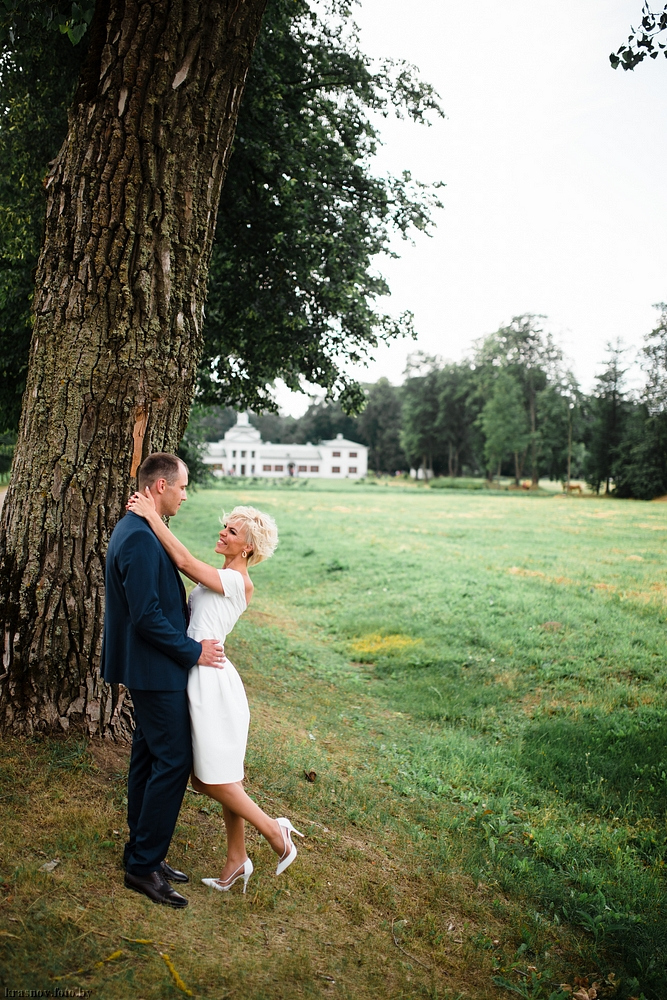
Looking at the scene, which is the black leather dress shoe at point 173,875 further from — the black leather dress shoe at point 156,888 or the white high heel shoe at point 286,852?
the white high heel shoe at point 286,852

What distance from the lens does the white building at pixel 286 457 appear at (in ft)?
321

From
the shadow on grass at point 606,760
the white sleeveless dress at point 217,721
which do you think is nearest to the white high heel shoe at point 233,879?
the white sleeveless dress at point 217,721

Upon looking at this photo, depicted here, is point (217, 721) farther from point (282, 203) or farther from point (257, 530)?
point (282, 203)

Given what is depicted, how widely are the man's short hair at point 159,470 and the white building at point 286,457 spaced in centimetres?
9240

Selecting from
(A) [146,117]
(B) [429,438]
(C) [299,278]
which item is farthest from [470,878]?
(B) [429,438]

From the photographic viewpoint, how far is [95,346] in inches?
183

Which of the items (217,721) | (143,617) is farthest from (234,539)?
(217,721)

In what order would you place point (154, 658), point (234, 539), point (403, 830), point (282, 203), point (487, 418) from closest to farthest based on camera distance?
point (154, 658)
point (234, 539)
point (403, 830)
point (282, 203)
point (487, 418)

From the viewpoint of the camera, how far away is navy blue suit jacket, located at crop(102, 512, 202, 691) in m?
3.30

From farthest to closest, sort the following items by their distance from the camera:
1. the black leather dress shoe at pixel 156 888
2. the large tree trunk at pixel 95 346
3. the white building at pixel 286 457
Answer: the white building at pixel 286 457
the large tree trunk at pixel 95 346
the black leather dress shoe at pixel 156 888

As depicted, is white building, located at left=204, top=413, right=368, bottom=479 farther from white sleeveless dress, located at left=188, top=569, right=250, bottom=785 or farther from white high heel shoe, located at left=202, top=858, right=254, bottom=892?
white sleeveless dress, located at left=188, top=569, right=250, bottom=785

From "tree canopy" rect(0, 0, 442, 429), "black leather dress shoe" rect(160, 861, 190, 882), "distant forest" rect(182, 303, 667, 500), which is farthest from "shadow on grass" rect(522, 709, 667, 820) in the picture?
"distant forest" rect(182, 303, 667, 500)

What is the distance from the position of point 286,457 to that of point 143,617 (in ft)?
324

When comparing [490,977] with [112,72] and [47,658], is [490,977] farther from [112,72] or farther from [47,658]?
[112,72]
